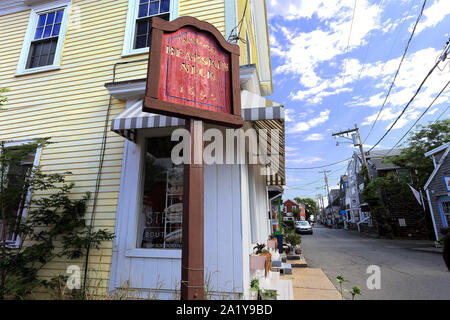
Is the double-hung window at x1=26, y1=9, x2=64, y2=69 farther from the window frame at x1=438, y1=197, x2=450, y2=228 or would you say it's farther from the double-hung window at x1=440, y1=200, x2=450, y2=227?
the double-hung window at x1=440, y1=200, x2=450, y2=227

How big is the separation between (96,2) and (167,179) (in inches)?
207

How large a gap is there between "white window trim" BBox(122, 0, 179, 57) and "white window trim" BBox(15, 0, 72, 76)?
1.84m

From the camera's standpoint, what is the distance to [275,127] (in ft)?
13.8

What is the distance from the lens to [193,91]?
2322 millimetres

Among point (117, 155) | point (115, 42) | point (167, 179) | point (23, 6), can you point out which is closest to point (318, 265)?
point (167, 179)

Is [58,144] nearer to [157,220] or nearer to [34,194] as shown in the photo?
[34,194]

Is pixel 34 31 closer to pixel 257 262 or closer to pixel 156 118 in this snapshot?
pixel 156 118

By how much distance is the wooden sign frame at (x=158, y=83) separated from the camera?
2100 mm

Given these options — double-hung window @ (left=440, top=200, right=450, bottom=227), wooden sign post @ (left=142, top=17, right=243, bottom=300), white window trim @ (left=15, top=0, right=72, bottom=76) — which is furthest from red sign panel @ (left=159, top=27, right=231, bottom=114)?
double-hung window @ (left=440, top=200, right=450, bottom=227)

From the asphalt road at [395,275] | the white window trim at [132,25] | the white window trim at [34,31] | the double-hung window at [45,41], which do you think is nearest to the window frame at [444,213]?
the asphalt road at [395,275]

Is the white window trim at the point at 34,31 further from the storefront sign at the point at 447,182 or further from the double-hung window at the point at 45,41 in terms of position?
the storefront sign at the point at 447,182

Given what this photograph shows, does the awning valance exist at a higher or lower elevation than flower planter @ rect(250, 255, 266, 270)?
higher

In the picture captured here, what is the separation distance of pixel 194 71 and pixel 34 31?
674cm

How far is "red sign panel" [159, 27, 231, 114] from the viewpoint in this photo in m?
2.24
